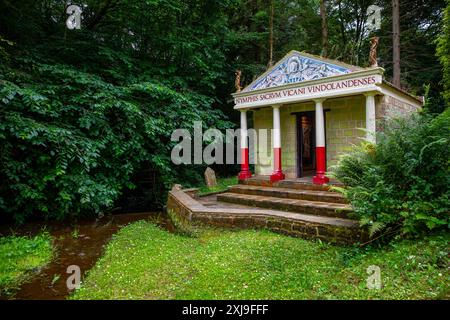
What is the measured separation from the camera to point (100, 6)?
34.1 ft

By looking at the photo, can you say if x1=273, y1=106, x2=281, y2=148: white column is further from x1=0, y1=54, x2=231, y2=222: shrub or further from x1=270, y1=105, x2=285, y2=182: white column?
x1=0, y1=54, x2=231, y2=222: shrub

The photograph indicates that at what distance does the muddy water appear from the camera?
4.36 metres

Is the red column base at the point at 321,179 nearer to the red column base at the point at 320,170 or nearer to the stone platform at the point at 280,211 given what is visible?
the red column base at the point at 320,170

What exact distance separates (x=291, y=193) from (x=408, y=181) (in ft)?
12.6

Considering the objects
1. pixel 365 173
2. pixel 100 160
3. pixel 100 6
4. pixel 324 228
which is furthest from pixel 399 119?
pixel 100 6

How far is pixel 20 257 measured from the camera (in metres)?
5.55

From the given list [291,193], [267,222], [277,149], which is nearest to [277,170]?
[277,149]

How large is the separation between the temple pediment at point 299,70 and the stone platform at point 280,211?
3192mm

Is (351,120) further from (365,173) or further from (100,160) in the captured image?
(100,160)

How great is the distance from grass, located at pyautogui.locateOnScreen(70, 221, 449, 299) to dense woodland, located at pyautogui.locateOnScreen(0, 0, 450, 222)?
111 inches

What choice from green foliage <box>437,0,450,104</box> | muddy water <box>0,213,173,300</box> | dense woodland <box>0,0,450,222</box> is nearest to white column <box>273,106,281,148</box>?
dense woodland <box>0,0,450,222</box>

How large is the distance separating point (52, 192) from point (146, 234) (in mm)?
2850

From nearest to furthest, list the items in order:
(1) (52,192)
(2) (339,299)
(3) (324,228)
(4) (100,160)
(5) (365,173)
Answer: (2) (339,299)
(5) (365,173)
(3) (324,228)
(1) (52,192)
(4) (100,160)

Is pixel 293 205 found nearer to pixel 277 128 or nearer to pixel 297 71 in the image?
pixel 277 128
